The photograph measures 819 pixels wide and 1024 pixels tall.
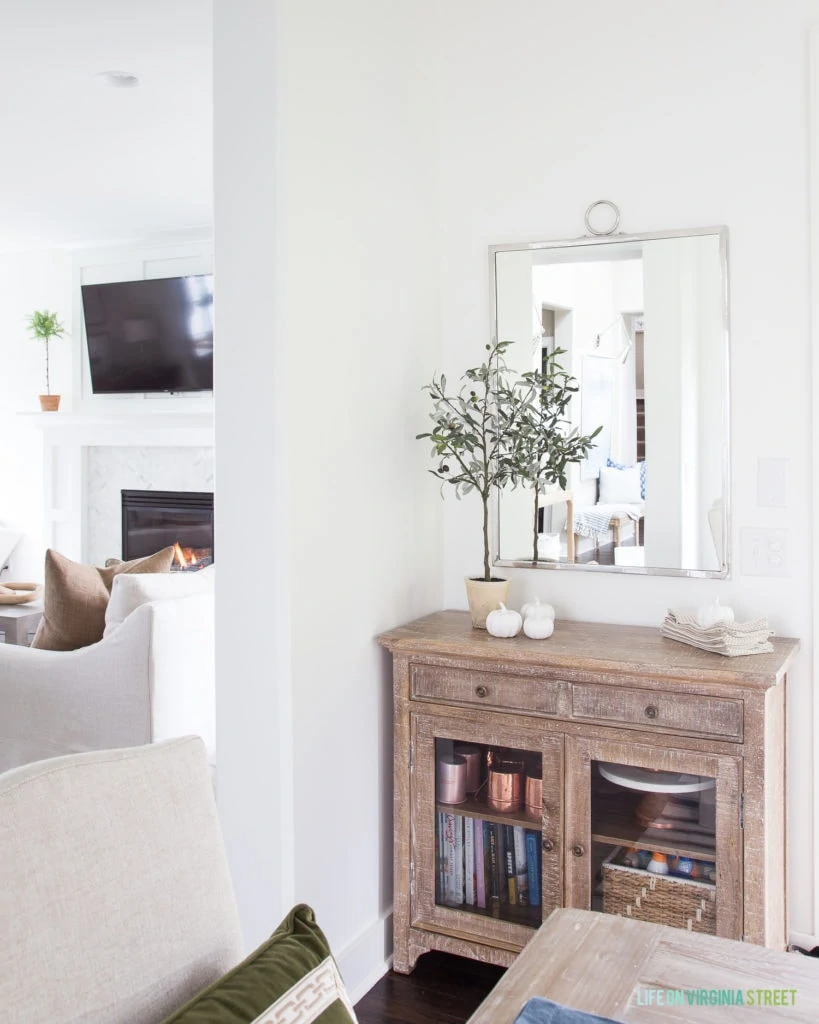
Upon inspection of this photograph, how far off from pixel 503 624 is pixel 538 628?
0.29 feet

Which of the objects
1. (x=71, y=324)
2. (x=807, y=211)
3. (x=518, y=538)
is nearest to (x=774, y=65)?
(x=807, y=211)

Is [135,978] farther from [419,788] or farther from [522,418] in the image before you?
[522,418]

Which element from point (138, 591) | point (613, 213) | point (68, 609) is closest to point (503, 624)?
point (613, 213)

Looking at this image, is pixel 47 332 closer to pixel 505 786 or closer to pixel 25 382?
pixel 25 382

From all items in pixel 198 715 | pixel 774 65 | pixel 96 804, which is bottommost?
pixel 198 715

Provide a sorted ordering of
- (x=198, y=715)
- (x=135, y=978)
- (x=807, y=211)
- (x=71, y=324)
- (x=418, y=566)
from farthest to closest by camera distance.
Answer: (x=71, y=324)
(x=198, y=715)
(x=418, y=566)
(x=807, y=211)
(x=135, y=978)

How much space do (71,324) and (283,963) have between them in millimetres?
6213

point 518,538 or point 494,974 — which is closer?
point 494,974

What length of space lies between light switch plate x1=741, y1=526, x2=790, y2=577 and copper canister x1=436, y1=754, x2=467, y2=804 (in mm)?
903

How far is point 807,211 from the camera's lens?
7.91 feet

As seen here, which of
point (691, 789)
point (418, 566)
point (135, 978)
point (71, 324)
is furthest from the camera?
point (71, 324)

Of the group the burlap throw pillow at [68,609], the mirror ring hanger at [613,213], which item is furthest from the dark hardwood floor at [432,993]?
the mirror ring hanger at [613,213]

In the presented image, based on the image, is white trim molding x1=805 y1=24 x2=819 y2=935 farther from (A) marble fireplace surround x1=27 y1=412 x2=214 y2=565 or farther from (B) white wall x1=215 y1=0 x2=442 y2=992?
(A) marble fireplace surround x1=27 y1=412 x2=214 y2=565

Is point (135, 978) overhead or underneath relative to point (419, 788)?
overhead
